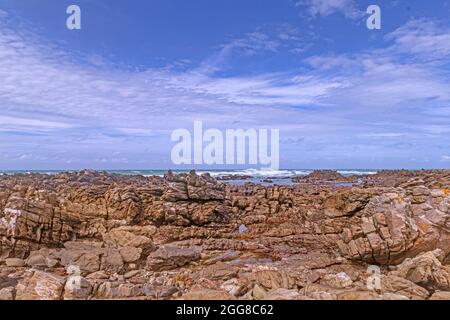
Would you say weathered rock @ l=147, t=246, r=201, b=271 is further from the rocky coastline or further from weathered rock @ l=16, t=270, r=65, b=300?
weathered rock @ l=16, t=270, r=65, b=300

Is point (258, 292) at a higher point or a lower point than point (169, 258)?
higher

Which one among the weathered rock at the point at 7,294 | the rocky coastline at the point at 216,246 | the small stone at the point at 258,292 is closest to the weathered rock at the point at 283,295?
the rocky coastline at the point at 216,246

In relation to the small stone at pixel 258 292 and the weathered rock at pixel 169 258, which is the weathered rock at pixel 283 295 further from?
the weathered rock at pixel 169 258

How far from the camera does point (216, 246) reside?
1652 cm

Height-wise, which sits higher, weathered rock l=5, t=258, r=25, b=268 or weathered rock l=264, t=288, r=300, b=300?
weathered rock l=264, t=288, r=300, b=300

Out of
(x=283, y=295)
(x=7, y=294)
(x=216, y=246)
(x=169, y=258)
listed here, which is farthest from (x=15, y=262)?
(x=283, y=295)

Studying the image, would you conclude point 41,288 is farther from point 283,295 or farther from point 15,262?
point 15,262

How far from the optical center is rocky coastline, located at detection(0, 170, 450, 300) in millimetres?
9031

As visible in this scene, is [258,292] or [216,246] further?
[216,246]

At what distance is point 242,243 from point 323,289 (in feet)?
28.0

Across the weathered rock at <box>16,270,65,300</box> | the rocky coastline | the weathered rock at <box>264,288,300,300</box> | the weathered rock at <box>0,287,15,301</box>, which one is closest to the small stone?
the rocky coastline

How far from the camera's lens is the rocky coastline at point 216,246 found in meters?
9.03

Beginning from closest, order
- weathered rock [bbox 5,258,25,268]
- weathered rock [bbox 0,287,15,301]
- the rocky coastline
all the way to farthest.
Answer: weathered rock [bbox 0,287,15,301]
the rocky coastline
weathered rock [bbox 5,258,25,268]
